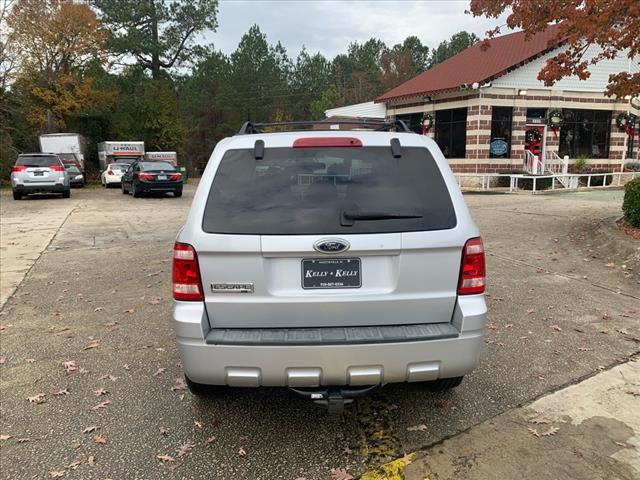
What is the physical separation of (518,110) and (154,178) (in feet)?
50.3

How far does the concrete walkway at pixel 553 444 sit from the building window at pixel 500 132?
799 inches

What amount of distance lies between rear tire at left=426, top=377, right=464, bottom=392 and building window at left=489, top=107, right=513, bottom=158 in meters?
20.7

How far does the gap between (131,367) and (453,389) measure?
264 cm

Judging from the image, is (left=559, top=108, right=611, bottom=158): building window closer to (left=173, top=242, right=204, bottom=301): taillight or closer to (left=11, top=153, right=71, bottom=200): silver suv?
(left=11, top=153, right=71, bottom=200): silver suv

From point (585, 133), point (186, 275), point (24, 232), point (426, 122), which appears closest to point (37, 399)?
point (186, 275)

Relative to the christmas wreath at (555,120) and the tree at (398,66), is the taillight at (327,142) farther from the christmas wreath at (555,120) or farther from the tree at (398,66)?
the tree at (398,66)

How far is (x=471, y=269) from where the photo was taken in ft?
10.1

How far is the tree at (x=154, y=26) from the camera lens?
41.0m

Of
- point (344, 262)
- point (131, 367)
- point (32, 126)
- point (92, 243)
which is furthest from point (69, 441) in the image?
point (32, 126)

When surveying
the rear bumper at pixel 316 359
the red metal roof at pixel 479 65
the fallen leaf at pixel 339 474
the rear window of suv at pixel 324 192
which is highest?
the red metal roof at pixel 479 65

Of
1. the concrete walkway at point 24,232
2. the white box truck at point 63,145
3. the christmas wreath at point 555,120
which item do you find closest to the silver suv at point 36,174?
the concrete walkway at point 24,232

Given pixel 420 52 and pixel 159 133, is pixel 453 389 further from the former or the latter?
pixel 420 52

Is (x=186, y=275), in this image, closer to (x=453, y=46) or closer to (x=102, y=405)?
(x=102, y=405)

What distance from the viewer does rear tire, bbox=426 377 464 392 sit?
3588 mm
